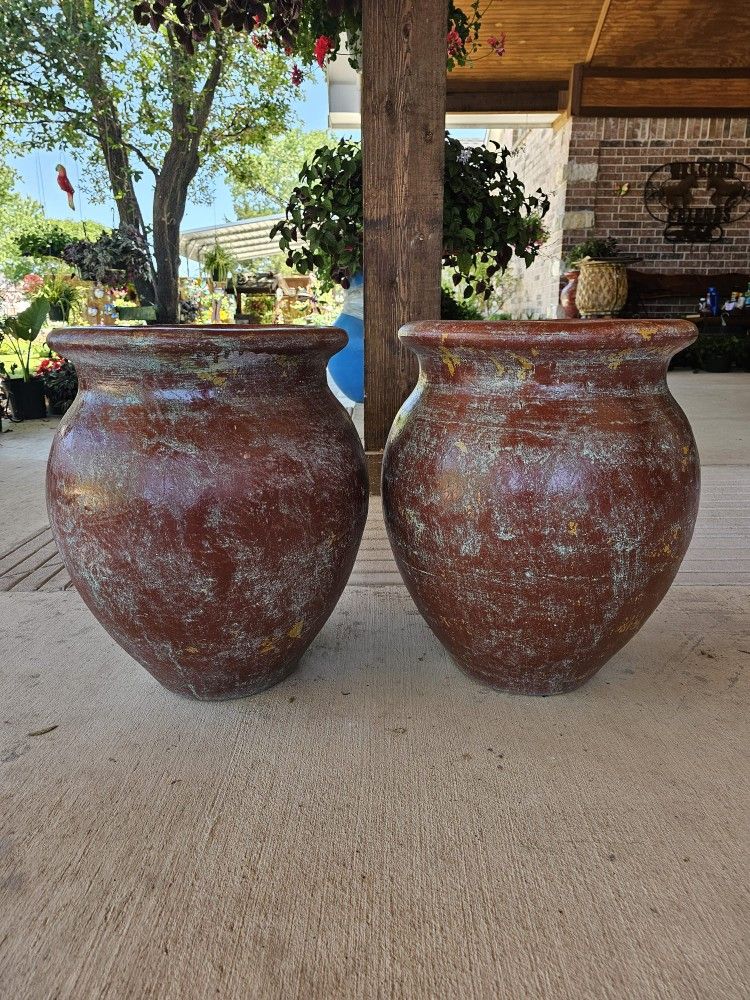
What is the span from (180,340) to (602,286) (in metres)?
6.50

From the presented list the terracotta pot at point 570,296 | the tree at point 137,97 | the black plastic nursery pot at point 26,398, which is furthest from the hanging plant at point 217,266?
the terracotta pot at point 570,296

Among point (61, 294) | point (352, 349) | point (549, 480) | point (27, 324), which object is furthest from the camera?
point (61, 294)

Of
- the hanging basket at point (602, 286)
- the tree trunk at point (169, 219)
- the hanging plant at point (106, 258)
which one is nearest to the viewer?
the hanging plant at point (106, 258)

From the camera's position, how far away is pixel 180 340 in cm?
107

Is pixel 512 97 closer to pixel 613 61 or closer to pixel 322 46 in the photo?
pixel 613 61

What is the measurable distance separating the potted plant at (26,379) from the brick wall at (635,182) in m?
5.64

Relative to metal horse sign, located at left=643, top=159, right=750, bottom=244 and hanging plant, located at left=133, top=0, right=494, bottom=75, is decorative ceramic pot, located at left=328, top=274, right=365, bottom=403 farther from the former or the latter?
metal horse sign, located at left=643, top=159, right=750, bottom=244

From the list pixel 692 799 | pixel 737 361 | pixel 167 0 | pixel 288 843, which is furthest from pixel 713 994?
pixel 737 361

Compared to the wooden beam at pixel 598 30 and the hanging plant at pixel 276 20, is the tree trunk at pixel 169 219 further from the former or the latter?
the wooden beam at pixel 598 30

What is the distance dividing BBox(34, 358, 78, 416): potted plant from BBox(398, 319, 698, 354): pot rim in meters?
4.28

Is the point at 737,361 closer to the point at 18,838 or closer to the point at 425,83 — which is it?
the point at 425,83

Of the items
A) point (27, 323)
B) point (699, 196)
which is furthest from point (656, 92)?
point (27, 323)

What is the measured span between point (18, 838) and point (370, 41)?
92.0 inches

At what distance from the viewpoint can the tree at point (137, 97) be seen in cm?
546
